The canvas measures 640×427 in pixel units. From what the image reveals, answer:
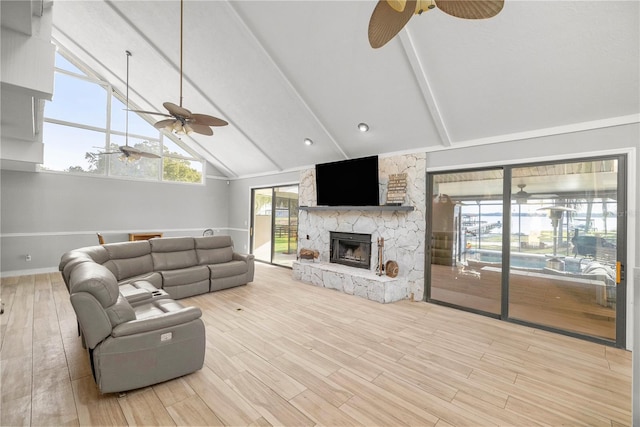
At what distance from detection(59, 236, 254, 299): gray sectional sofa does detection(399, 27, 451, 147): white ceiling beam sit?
4.17 metres

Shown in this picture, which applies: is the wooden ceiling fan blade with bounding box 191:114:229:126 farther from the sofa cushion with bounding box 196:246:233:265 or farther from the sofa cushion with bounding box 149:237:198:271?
the sofa cushion with bounding box 196:246:233:265

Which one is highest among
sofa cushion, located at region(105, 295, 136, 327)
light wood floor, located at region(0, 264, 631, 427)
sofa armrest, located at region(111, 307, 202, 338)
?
sofa cushion, located at region(105, 295, 136, 327)

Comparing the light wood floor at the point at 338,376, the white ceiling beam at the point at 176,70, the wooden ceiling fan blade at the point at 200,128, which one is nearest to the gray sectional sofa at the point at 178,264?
the light wood floor at the point at 338,376

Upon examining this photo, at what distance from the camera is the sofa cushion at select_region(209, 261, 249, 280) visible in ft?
16.5

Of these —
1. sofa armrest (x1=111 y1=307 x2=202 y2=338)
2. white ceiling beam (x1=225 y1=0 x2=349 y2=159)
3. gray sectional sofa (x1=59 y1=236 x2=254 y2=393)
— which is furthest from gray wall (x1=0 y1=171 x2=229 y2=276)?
sofa armrest (x1=111 y1=307 x2=202 y2=338)

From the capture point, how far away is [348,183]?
552 centimetres

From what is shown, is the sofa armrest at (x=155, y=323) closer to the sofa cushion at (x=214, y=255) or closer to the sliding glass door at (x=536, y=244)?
the sofa cushion at (x=214, y=255)

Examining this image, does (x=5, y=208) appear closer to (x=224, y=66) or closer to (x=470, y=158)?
(x=224, y=66)

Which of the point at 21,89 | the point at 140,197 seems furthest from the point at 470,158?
the point at 140,197

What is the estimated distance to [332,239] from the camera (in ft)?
20.2

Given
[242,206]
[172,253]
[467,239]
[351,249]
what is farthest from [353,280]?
[242,206]

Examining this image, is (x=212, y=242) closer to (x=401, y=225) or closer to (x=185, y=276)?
Result: (x=185, y=276)

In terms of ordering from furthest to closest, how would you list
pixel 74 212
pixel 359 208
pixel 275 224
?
pixel 275 224, pixel 74 212, pixel 359 208

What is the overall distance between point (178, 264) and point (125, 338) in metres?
2.86
